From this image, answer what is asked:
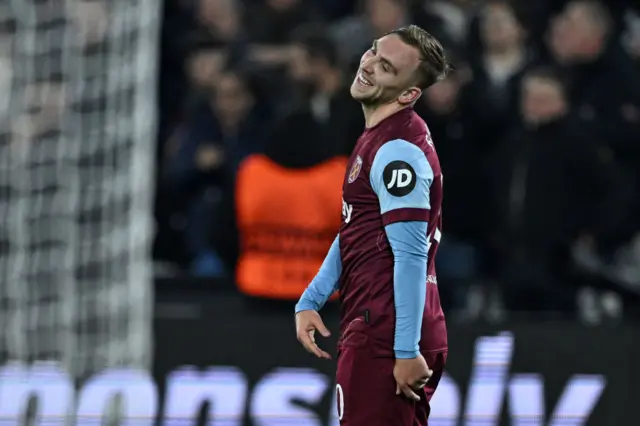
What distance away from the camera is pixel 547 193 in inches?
286

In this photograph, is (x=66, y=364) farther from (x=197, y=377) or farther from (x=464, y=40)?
(x=464, y=40)

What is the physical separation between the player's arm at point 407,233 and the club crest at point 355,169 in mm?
133

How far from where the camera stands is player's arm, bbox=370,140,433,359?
11.9ft

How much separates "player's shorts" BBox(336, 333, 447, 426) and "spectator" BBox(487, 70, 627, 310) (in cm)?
360

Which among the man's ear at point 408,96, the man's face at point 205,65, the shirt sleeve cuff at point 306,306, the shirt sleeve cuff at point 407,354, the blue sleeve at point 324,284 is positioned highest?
the man's face at point 205,65

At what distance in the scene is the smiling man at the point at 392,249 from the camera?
3633 mm

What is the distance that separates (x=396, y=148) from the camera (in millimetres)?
3674

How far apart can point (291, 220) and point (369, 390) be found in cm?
323

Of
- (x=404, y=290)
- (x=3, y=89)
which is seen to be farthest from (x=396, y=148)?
(x=3, y=89)

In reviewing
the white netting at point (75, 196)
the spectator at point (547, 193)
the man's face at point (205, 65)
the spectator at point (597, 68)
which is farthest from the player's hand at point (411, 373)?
the man's face at point (205, 65)

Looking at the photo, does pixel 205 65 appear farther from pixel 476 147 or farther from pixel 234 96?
pixel 476 147

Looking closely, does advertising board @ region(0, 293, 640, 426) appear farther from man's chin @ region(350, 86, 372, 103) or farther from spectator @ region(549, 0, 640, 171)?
man's chin @ region(350, 86, 372, 103)

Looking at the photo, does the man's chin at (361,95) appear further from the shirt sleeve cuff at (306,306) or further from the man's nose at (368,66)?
the shirt sleeve cuff at (306,306)

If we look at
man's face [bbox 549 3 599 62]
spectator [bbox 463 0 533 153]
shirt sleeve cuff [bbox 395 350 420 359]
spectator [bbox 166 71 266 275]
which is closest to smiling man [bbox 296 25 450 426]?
shirt sleeve cuff [bbox 395 350 420 359]
